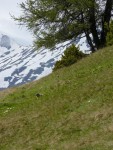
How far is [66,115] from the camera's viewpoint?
22.5 m

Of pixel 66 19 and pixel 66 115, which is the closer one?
pixel 66 115

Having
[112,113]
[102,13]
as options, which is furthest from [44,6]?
[112,113]

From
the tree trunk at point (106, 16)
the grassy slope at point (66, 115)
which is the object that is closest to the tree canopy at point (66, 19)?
the tree trunk at point (106, 16)

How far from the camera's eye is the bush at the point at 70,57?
38188 millimetres

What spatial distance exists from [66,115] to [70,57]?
644 inches

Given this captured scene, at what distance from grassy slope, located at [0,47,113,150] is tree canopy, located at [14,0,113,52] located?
11496 millimetres

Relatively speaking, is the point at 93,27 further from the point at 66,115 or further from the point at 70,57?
the point at 66,115

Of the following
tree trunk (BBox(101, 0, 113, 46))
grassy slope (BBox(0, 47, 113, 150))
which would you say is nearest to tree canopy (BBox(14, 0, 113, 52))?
tree trunk (BBox(101, 0, 113, 46))

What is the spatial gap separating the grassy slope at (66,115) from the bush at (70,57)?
6196 mm

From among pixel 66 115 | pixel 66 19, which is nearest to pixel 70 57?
pixel 66 19

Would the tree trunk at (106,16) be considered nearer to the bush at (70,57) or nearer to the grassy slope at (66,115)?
the bush at (70,57)

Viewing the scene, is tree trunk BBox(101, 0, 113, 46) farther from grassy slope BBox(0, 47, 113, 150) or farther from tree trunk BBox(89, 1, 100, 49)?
grassy slope BBox(0, 47, 113, 150)

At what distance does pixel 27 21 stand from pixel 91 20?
6.25 metres

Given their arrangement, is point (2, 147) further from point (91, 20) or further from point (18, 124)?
point (91, 20)
